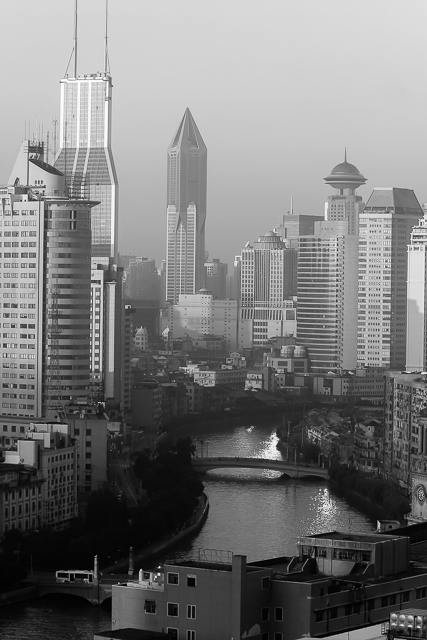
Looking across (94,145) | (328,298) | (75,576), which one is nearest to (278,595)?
(75,576)

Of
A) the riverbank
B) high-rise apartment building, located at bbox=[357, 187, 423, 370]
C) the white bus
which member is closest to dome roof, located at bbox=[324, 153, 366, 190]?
high-rise apartment building, located at bbox=[357, 187, 423, 370]

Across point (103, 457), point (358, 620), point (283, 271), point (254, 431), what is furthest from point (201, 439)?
point (283, 271)

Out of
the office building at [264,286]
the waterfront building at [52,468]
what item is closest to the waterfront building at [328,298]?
the office building at [264,286]

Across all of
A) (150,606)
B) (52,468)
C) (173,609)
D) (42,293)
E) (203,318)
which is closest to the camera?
(173,609)

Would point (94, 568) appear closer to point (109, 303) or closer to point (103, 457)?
point (103, 457)

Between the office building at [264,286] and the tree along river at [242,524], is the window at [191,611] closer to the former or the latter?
the tree along river at [242,524]

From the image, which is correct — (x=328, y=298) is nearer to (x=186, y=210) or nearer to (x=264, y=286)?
(x=264, y=286)
